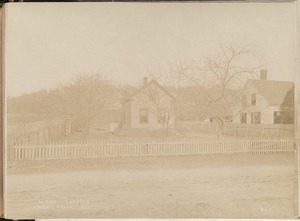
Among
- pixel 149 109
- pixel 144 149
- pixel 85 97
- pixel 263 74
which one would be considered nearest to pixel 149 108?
pixel 149 109

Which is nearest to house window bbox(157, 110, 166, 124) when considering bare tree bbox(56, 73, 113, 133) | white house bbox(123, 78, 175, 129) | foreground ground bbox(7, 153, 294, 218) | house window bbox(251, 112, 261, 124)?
white house bbox(123, 78, 175, 129)

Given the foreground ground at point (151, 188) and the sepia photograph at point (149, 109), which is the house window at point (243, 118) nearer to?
the sepia photograph at point (149, 109)

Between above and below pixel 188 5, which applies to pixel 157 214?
below

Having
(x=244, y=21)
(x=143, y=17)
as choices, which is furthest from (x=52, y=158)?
(x=244, y=21)

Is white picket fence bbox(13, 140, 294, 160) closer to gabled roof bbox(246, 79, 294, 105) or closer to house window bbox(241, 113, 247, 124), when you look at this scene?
house window bbox(241, 113, 247, 124)

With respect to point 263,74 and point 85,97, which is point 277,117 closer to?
point 263,74

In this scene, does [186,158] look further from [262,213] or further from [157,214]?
[262,213]

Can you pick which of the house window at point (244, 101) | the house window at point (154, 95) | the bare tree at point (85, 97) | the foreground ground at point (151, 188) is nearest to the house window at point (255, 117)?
the house window at point (244, 101)
